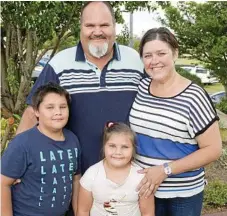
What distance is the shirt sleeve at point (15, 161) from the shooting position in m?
2.42

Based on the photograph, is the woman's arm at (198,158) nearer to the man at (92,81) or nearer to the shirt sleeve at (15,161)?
the man at (92,81)

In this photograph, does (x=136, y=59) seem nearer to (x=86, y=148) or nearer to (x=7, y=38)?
(x=86, y=148)

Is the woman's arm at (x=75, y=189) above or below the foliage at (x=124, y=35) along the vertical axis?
below

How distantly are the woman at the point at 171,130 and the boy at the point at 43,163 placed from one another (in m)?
0.43

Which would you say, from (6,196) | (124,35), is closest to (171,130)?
(6,196)

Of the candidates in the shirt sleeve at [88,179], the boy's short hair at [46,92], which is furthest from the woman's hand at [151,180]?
the boy's short hair at [46,92]

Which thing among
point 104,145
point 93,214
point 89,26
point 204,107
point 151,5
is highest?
point 151,5

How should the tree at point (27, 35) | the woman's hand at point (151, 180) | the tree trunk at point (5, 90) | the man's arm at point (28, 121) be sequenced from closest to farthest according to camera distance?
the woman's hand at point (151, 180) → the man's arm at point (28, 121) → the tree at point (27, 35) → the tree trunk at point (5, 90)

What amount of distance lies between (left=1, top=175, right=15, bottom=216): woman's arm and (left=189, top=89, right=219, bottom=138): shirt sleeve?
1.06 metres

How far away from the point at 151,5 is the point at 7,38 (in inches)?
130

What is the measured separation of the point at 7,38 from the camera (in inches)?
378

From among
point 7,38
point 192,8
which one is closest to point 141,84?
point 7,38

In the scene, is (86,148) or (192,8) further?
(192,8)

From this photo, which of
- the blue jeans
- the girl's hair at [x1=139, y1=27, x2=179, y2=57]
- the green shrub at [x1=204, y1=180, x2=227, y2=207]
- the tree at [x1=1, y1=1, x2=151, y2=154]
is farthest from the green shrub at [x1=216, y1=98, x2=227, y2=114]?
the girl's hair at [x1=139, y1=27, x2=179, y2=57]
